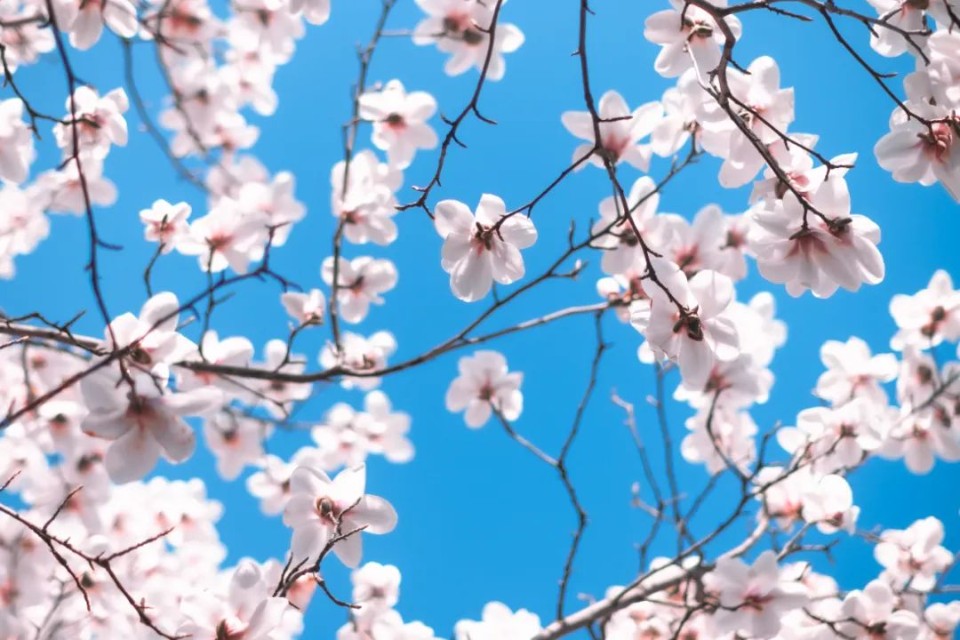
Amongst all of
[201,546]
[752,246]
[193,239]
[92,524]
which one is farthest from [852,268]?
[201,546]

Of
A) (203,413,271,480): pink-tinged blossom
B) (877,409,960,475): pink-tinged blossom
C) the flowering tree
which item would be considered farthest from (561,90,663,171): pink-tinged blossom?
(203,413,271,480): pink-tinged blossom

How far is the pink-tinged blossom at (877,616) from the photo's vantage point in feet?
6.15

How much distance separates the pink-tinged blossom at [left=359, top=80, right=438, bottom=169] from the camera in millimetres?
2250

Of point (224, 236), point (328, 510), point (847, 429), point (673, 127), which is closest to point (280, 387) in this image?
point (224, 236)

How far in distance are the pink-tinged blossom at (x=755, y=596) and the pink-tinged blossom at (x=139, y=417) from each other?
4.19ft

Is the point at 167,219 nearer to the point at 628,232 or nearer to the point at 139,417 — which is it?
the point at 139,417

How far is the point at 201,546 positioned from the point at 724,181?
2.70 metres

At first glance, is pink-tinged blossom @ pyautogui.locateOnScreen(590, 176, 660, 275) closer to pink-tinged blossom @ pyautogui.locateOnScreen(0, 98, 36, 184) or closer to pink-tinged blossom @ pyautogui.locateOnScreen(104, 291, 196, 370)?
pink-tinged blossom @ pyautogui.locateOnScreen(104, 291, 196, 370)

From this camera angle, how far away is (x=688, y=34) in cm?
141

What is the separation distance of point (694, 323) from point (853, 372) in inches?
62.9

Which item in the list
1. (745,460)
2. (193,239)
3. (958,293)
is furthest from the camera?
(745,460)

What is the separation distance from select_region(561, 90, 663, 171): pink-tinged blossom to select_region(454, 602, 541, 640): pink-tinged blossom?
1.28 meters

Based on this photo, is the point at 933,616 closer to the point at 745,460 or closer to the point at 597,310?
the point at 745,460

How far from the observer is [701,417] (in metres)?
2.50
